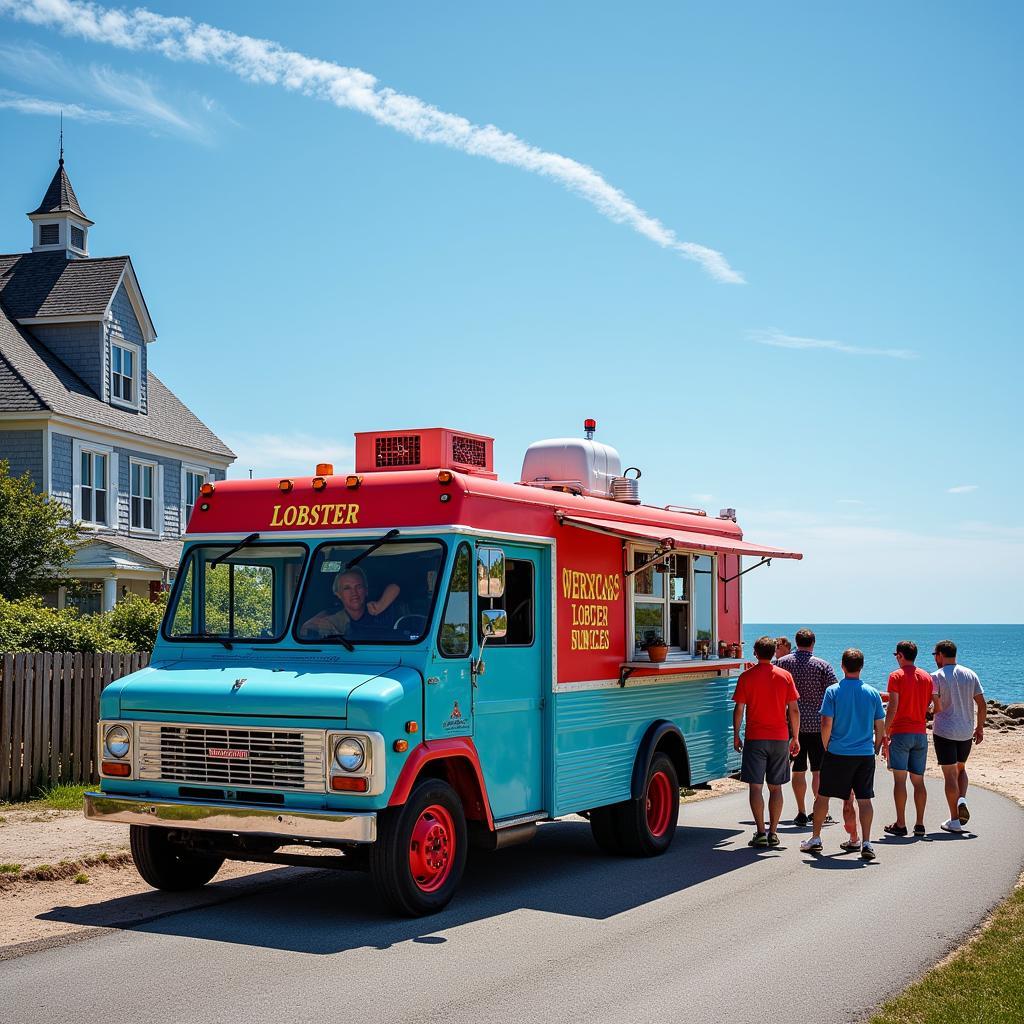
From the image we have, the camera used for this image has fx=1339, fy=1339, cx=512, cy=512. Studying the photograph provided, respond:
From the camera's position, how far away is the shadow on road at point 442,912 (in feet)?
26.7

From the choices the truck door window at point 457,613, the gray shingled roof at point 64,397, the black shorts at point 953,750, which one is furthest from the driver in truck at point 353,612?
the gray shingled roof at point 64,397

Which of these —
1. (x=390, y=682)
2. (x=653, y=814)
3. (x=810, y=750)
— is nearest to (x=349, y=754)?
(x=390, y=682)

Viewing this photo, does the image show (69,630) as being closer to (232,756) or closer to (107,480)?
(232,756)

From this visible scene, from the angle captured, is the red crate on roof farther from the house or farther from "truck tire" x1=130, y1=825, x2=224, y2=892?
the house

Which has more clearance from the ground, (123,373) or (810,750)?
(123,373)

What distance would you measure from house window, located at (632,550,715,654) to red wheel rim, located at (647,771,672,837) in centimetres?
118

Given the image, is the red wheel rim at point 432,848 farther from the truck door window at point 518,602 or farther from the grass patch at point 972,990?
the grass patch at point 972,990

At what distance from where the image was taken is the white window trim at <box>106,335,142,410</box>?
103 ft

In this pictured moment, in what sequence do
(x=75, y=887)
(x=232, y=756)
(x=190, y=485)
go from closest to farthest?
(x=232, y=756) < (x=75, y=887) < (x=190, y=485)

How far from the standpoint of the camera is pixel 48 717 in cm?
1372

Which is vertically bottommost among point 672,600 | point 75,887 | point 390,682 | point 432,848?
point 75,887

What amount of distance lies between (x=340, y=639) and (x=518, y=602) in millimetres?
1548

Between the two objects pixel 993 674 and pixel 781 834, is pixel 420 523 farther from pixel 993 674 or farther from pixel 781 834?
pixel 993 674

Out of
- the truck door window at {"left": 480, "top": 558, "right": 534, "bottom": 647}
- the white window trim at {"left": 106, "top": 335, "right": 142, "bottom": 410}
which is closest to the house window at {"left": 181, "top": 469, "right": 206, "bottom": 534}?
the white window trim at {"left": 106, "top": 335, "right": 142, "bottom": 410}
